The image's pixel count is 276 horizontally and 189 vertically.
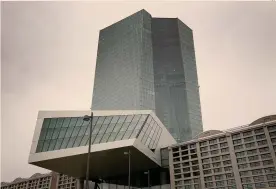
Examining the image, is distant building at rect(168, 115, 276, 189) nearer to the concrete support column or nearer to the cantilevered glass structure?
the concrete support column

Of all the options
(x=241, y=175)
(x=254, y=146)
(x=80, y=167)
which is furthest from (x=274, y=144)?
(x=80, y=167)

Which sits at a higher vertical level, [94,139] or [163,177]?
[94,139]

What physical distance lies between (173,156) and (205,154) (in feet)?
22.1

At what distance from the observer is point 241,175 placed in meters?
51.1

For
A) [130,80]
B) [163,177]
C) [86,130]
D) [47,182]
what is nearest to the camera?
[86,130]

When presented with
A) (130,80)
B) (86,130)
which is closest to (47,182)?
(86,130)

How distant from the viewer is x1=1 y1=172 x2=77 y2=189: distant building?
7687 cm

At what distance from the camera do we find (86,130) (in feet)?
178

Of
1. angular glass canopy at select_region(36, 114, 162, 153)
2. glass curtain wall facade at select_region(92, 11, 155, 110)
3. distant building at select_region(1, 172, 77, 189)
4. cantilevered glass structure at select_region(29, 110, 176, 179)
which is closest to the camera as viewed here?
cantilevered glass structure at select_region(29, 110, 176, 179)

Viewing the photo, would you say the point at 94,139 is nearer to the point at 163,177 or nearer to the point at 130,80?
the point at 163,177

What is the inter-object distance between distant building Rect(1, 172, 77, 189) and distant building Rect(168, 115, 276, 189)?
3017 centimetres

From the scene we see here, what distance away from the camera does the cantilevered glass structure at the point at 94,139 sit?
172 ft

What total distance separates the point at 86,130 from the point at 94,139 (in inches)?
89.6

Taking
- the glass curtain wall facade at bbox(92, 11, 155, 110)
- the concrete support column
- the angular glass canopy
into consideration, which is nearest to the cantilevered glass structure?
the angular glass canopy
